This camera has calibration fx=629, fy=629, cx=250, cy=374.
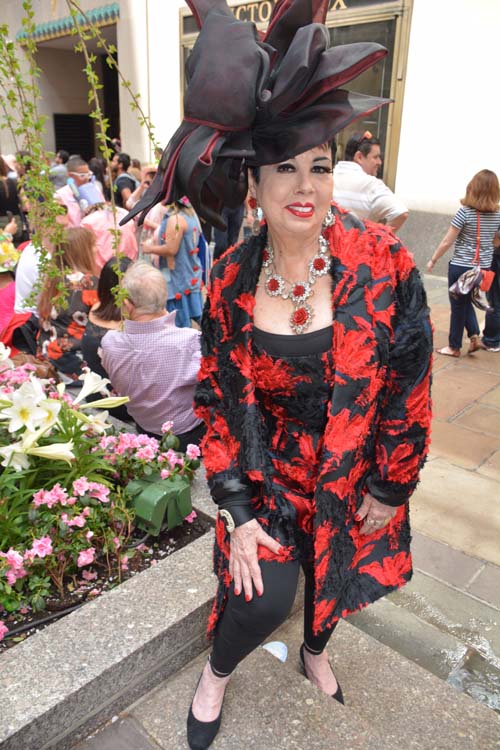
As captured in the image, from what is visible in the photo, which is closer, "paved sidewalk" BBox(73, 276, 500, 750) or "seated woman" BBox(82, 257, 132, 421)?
"paved sidewalk" BBox(73, 276, 500, 750)

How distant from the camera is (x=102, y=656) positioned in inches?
78.5

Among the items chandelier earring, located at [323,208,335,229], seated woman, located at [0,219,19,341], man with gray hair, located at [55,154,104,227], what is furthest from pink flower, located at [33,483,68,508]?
man with gray hair, located at [55,154,104,227]

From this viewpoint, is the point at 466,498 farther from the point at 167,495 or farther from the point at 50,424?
the point at 50,424

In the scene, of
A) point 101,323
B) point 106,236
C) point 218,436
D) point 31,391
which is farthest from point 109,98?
point 218,436

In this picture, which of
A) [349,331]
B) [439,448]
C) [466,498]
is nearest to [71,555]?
[349,331]

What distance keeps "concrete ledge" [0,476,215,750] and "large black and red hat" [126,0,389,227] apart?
4.46 feet

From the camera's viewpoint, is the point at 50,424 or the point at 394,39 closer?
the point at 50,424

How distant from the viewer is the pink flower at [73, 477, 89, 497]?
2404mm

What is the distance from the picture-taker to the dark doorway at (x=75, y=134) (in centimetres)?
1788

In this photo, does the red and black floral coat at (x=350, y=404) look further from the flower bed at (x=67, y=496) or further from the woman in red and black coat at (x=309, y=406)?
the flower bed at (x=67, y=496)

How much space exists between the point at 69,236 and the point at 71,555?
304cm

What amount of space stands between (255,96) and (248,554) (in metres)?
1.24

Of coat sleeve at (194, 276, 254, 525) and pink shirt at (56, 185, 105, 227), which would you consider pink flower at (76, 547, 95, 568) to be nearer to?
coat sleeve at (194, 276, 254, 525)

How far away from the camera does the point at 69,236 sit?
187 inches
